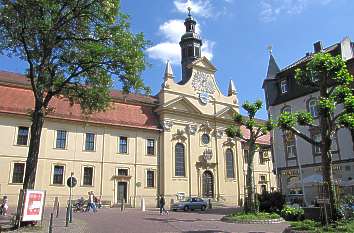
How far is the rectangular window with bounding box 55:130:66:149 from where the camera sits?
34.1 metres

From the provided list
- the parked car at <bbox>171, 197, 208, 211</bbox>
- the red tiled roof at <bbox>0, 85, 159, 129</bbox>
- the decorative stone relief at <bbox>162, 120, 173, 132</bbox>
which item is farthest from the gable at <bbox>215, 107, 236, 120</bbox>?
the parked car at <bbox>171, 197, 208, 211</bbox>

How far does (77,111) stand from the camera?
36281 millimetres

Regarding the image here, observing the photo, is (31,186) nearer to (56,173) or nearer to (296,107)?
(56,173)

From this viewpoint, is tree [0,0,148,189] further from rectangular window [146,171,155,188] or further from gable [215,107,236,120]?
gable [215,107,236,120]

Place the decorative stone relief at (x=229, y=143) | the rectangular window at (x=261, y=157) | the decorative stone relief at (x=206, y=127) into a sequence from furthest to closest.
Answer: the rectangular window at (x=261, y=157), the decorative stone relief at (x=229, y=143), the decorative stone relief at (x=206, y=127)

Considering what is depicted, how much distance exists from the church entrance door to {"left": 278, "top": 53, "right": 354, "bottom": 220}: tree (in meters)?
28.8

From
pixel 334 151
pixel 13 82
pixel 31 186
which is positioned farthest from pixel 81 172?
pixel 334 151

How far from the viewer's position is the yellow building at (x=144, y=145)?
3253cm

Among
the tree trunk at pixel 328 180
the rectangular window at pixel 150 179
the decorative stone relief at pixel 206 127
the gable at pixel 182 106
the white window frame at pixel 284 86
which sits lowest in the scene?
the tree trunk at pixel 328 180

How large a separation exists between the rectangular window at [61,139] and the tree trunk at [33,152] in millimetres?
17551

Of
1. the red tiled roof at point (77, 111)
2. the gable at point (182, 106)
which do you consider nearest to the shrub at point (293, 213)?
the red tiled roof at point (77, 111)

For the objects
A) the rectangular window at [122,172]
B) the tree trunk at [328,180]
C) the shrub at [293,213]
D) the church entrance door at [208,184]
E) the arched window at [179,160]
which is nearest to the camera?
the tree trunk at [328,180]

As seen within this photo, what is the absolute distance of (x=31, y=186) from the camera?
16.3 metres

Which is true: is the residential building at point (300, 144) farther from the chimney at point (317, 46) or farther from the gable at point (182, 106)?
the gable at point (182, 106)
